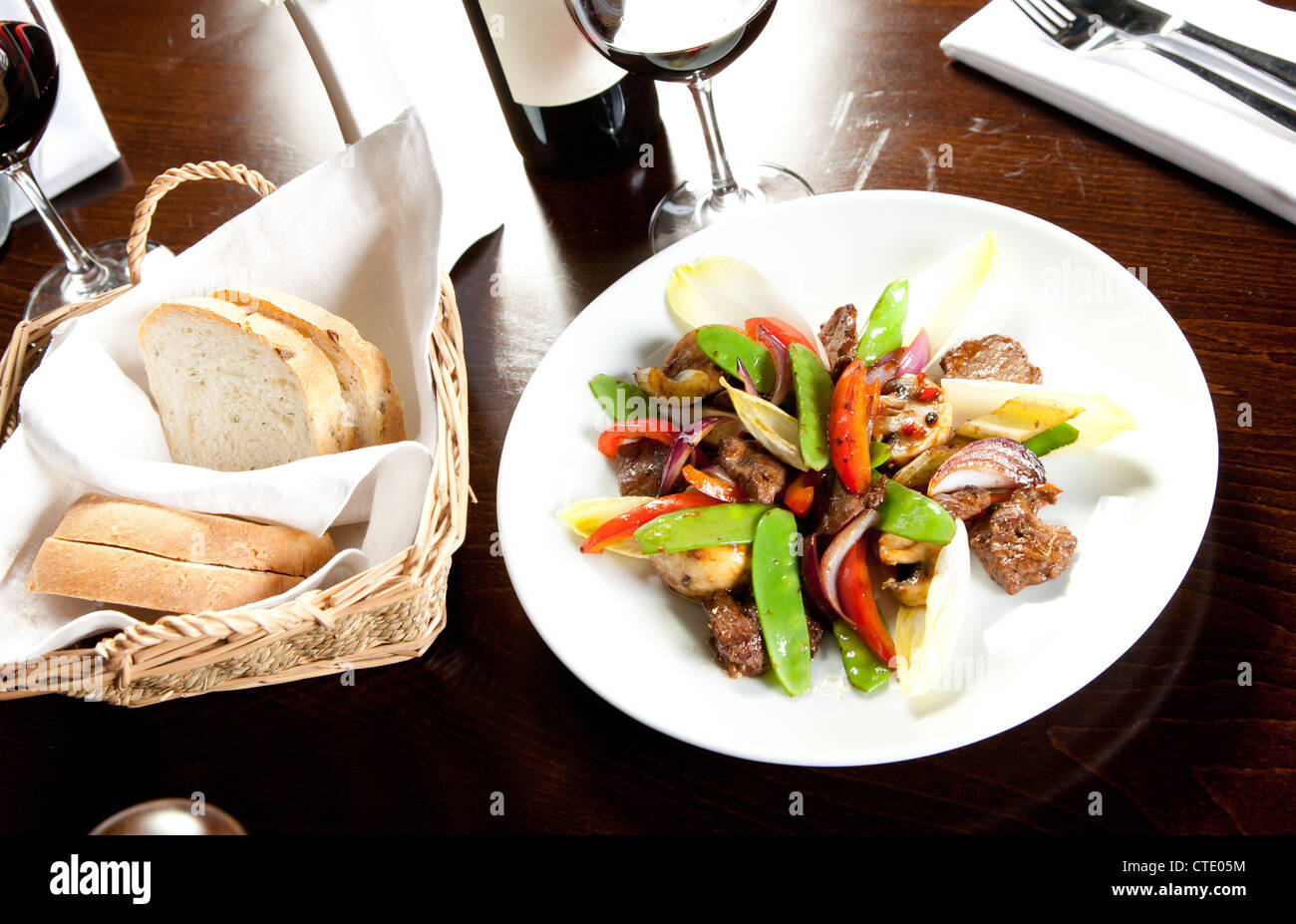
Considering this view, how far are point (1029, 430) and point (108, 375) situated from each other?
130 cm

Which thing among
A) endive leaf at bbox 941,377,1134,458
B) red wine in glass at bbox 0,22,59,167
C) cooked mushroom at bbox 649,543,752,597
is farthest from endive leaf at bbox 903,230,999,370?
red wine in glass at bbox 0,22,59,167

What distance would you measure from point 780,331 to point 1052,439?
15.8 inches

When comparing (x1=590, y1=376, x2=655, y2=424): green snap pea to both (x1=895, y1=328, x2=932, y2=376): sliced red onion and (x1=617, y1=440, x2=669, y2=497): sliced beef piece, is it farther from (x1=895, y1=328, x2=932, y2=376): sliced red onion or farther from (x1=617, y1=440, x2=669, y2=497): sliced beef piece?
(x1=895, y1=328, x2=932, y2=376): sliced red onion

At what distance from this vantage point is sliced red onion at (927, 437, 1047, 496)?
1.25 meters

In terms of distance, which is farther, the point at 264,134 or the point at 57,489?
the point at 264,134

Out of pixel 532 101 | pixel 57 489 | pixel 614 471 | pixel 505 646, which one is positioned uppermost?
pixel 532 101

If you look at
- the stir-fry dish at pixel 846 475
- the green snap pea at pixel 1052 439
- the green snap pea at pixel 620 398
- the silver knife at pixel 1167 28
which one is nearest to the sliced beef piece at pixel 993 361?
the stir-fry dish at pixel 846 475

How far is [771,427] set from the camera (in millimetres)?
1351

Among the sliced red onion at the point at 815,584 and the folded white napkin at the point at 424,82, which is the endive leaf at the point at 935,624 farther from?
the folded white napkin at the point at 424,82

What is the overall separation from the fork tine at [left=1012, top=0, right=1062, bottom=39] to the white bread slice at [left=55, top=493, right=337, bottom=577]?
156 centimetres

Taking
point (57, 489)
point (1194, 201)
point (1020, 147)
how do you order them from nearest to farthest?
point (57, 489) < point (1194, 201) < point (1020, 147)
